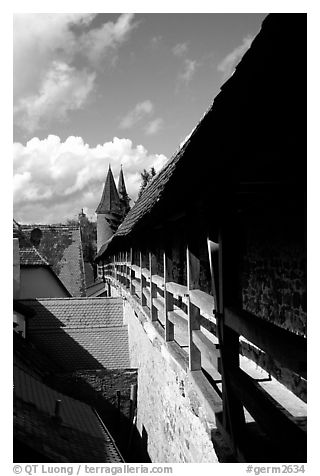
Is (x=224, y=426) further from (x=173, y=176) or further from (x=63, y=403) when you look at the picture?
(x=63, y=403)

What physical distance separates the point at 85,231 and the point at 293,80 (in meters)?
75.9

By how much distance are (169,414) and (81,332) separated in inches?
324

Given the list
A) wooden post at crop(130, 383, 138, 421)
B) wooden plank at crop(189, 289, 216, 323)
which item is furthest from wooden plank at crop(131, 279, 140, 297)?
wooden plank at crop(189, 289, 216, 323)

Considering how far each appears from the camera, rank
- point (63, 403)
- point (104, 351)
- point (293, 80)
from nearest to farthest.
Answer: point (293, 80) → point (63, 403) → point (104, 351)

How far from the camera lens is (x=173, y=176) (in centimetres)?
278

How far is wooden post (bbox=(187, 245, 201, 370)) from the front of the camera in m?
3.87

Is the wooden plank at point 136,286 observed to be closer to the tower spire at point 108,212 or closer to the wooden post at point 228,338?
the wooden post at point 228,338

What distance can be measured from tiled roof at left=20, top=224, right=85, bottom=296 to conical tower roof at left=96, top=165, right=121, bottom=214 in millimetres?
16333

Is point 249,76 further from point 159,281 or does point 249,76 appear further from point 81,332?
point 81,332

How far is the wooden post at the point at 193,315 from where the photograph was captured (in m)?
3.87

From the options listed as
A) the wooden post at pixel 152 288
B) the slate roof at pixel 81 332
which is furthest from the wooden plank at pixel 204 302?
the slate roof at pixel 81 332

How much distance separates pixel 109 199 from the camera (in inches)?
1583

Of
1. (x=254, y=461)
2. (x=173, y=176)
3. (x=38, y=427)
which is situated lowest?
(x=38, y=427)
